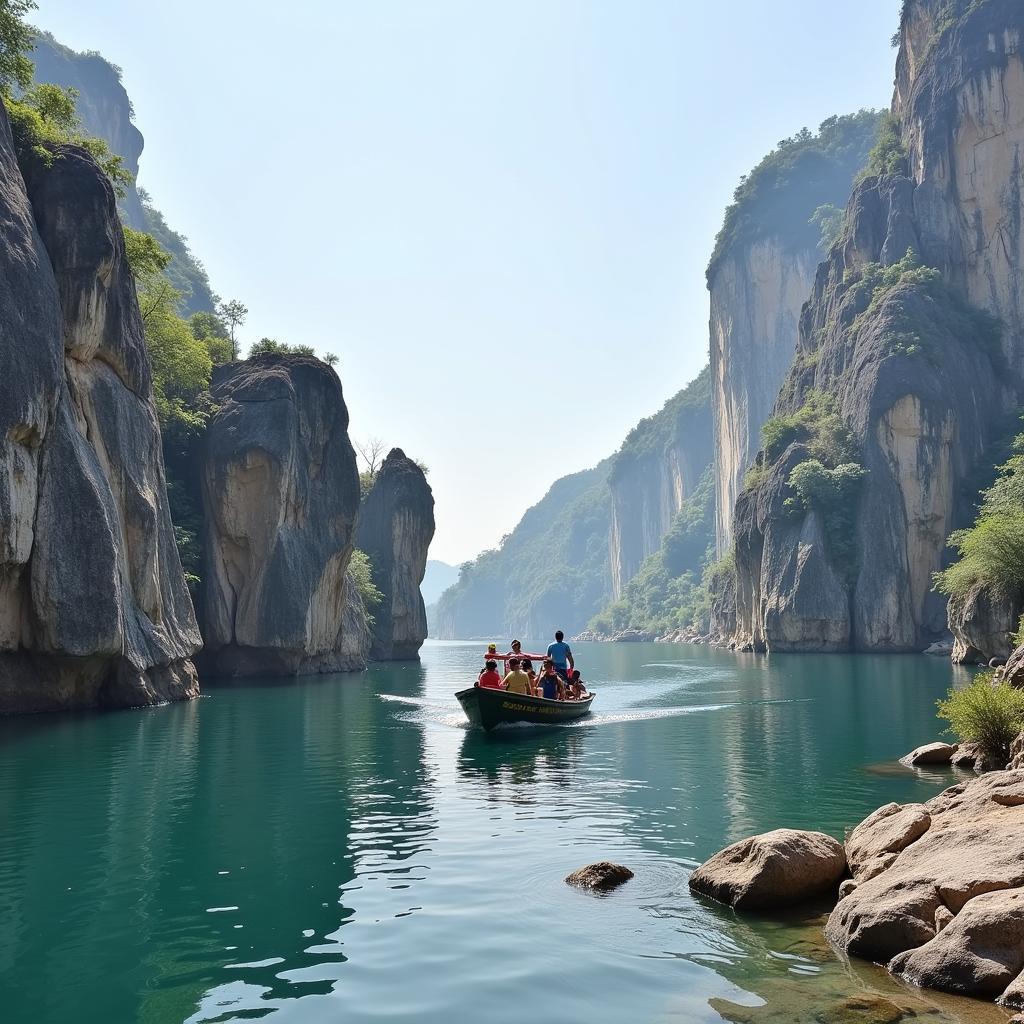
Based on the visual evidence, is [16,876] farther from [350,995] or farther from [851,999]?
[851,999]

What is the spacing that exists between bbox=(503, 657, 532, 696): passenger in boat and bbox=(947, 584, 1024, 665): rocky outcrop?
753 inches

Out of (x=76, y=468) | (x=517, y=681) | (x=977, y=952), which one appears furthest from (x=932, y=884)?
(x=76, y=468)

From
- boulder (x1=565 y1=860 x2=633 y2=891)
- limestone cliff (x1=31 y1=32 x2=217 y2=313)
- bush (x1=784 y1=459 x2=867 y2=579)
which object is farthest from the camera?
limestone cliff (x1=31 y1=32 x2=217 y2=313)

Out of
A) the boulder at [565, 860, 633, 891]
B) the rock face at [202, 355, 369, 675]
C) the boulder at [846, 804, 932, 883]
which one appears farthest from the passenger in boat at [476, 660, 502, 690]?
the rock face at [202, 355, 369, 675]

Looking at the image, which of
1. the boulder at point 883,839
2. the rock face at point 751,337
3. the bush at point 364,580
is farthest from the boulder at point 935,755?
the rock face at point 751,337

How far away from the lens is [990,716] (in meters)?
15.2

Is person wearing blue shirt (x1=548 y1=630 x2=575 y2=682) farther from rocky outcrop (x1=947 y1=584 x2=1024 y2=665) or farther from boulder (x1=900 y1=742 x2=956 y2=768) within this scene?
rocky outcrop (x1=947 y1=584 x2=1024 y2=665)

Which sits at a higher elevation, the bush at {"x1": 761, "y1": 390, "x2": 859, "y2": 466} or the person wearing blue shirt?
the bush at {"x1": 761, "y1": 390, "x2": 859, "y2": 466}

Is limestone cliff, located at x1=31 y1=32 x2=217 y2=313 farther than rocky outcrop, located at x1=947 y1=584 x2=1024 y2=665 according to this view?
Yes

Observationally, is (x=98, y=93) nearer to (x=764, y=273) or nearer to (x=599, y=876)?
(x=764, y=273)

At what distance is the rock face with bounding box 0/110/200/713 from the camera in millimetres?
22453

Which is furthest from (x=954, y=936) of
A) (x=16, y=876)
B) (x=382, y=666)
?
(x=382, y=666)

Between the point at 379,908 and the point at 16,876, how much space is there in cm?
409

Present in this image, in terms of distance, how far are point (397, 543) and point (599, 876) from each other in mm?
58437
